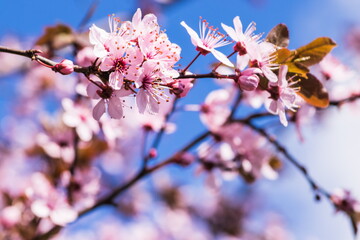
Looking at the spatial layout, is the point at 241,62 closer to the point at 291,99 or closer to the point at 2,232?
the point at 291,99

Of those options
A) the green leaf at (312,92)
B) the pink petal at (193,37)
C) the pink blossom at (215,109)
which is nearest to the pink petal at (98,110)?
the pink petal at (193,37)

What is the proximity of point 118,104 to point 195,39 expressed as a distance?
32cm

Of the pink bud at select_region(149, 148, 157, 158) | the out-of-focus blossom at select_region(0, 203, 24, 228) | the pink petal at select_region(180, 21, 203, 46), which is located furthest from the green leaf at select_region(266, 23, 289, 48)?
the out-of-focus blossom at select_region(0, 203, 24, 228)

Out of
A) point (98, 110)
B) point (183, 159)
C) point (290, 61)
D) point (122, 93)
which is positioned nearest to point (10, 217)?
point (183, 159)

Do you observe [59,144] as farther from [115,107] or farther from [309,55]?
[309,55]

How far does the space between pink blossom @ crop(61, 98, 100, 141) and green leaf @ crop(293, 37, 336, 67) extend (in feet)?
3.92

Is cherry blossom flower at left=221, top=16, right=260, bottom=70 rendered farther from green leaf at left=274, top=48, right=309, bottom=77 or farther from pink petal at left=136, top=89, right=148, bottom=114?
pink petal at left=136, top=89, right=148, bottom=114

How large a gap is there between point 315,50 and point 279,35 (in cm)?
14

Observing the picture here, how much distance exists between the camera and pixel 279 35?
1.33 metres

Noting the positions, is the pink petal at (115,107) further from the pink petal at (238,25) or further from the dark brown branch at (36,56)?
the pink petal at (238,25)

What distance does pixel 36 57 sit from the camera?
1.01 m

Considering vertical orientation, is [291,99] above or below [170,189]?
above

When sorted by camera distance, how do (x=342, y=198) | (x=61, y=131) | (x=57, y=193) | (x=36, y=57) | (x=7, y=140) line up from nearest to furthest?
(x=36, y=57) < (x=342, y=198) < (x=57, y=193) < (x=61, y=131) < (x=7, y=140)

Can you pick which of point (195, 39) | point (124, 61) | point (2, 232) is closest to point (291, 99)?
point (195, 39)
